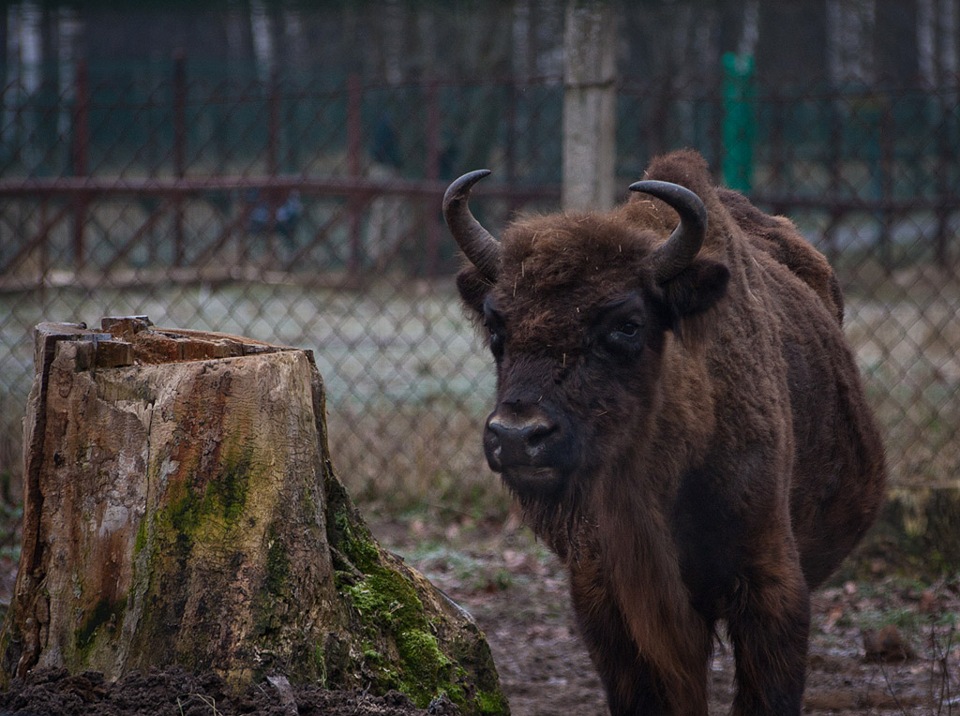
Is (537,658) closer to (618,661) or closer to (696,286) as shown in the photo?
(618,661)

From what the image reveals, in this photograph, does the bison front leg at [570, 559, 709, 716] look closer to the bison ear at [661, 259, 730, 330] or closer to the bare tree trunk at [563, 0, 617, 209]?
the bison ear at [661, 259, 730, 330]

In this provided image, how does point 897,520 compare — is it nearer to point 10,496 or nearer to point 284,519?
point 284,519

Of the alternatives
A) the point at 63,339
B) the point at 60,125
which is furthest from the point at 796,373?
the point at 60,125

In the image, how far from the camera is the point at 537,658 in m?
5.15

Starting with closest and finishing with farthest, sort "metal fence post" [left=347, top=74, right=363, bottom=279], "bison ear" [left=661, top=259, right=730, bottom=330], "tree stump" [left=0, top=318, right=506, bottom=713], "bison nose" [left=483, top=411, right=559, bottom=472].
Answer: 1. "tree stump" [left=0, top=318, right=506, bottom=713]
2. "bison nose" [left=483, top=411, right=559, bottom=472]
3. "bison ear" [left=661, top=259, right=730, bottom=330]
4. "metal fence post" [left=347, top=74, right=363, bottom=279]

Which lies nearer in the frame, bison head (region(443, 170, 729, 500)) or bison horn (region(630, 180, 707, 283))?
bison head (region(443, 170, 729, 500))

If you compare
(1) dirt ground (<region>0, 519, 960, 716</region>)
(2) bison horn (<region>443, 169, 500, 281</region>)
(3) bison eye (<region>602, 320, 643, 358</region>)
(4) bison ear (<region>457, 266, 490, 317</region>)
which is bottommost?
(1) dirt ground (<region>0, 519, 960, 716</region>)

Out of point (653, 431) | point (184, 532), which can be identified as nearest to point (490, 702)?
point (653, 431)

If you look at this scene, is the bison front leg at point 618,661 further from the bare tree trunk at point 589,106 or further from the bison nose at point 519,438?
A: the bare tree trunk at point 589,106

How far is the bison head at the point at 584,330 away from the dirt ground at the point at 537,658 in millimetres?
791

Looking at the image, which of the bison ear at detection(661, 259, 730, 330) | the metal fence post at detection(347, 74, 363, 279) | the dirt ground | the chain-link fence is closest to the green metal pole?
the chain-link fence

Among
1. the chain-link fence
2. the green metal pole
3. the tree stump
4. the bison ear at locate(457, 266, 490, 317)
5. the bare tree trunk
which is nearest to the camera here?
the tree stump

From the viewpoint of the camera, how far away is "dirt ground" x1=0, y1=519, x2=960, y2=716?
2805 mm

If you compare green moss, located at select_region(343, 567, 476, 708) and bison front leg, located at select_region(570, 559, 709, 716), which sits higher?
green moss, located at select_region(343, 567, 476, 708)
